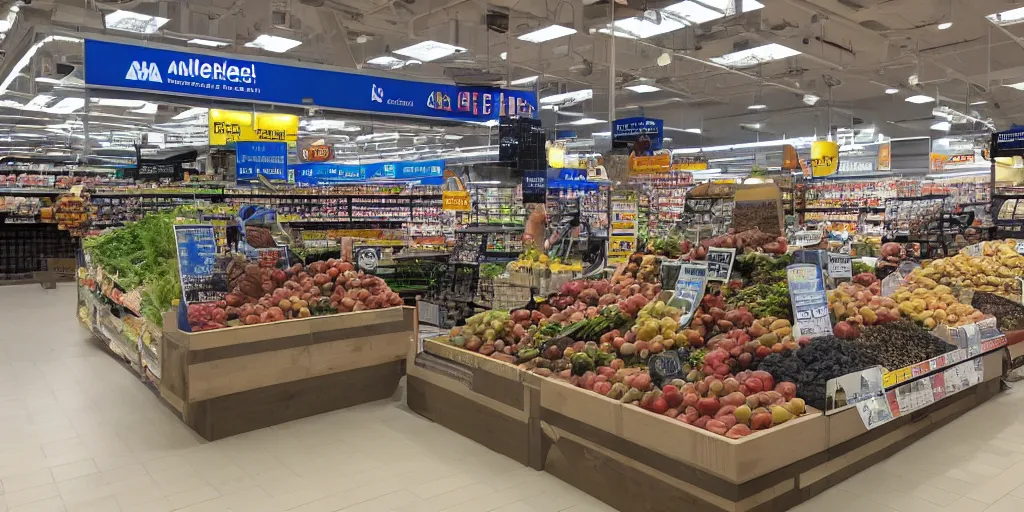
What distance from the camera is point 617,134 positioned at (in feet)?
33.8

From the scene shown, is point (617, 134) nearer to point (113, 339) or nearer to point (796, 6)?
point (796, 6)

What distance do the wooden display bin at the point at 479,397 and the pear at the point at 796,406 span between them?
133 cm

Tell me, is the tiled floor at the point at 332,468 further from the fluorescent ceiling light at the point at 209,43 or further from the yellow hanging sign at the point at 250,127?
the fluorescent ceiling light at the point at 209,43

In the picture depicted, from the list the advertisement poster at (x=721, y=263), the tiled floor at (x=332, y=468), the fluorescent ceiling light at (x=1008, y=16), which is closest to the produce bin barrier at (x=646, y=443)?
the tiled floor at (x=332, y=468)

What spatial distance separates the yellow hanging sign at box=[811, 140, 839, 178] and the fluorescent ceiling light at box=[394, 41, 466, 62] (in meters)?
8.40

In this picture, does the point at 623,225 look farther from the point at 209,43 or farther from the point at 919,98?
the point at 919,98

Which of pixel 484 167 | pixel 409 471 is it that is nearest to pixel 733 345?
pixel 409 471

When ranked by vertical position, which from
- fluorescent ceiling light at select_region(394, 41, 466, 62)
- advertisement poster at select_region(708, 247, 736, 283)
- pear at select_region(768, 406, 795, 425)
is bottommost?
pear at select_region(768, 406, 795, 425)

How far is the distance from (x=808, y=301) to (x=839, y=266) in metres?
1.14

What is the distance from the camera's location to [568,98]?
626 inches

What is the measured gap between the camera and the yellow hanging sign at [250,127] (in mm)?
10152

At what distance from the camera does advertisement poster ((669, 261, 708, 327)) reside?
13.4ft

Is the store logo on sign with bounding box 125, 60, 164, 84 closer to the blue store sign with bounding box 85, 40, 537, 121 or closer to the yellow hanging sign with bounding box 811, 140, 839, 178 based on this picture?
the blue store sign with bounding box 85, 40, 537, 121

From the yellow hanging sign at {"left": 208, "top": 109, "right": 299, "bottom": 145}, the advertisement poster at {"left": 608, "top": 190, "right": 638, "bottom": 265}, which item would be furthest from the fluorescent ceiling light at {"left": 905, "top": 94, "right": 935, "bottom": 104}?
the yellow hanging sign at {"left": 208, "top": 109, "right": 299, "bottom": 145}
